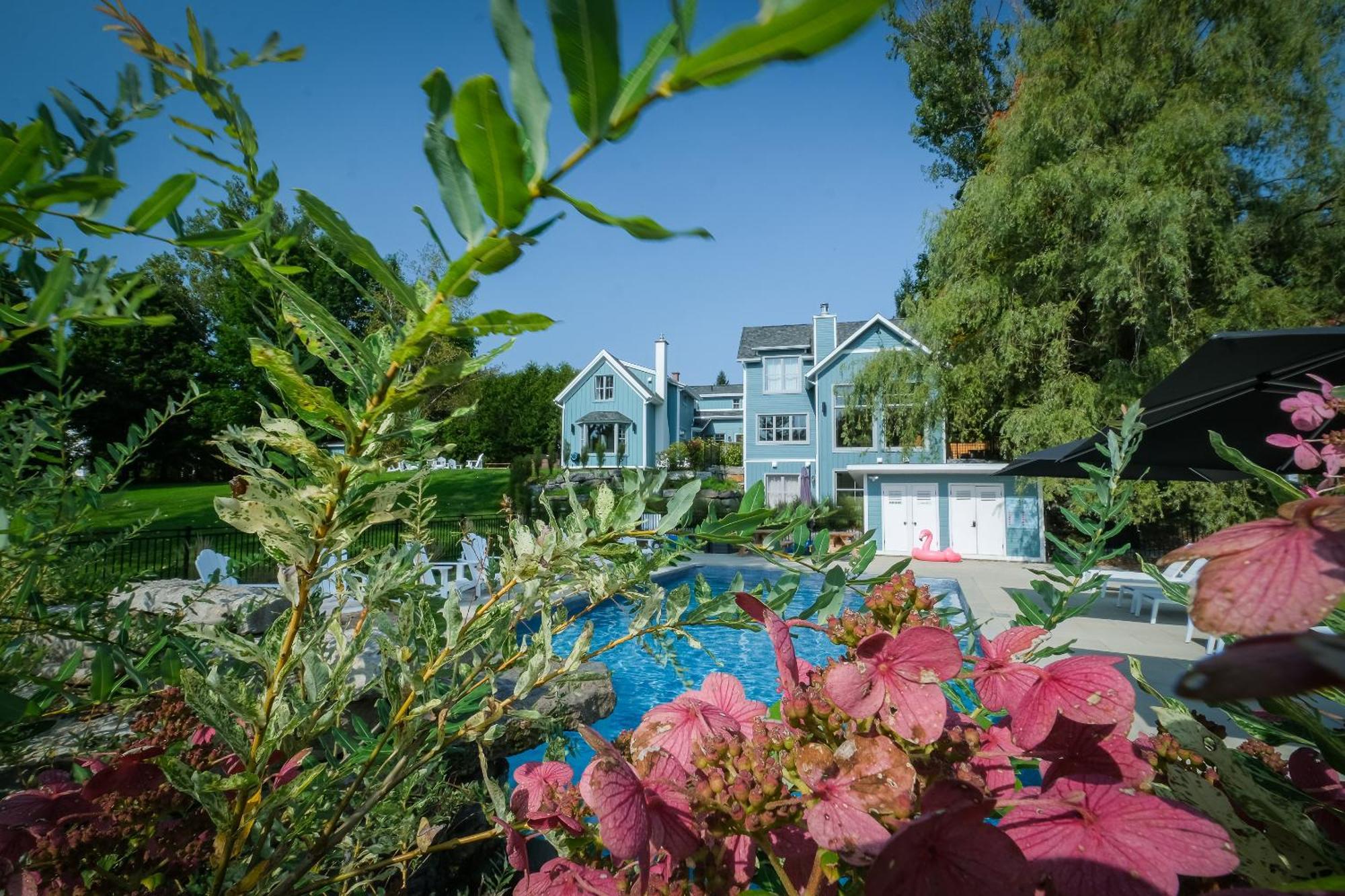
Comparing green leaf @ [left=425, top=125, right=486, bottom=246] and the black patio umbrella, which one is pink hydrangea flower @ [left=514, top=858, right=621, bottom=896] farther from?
the black patio umbrella

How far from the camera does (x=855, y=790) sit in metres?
0.57

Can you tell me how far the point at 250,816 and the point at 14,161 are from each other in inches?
28.9

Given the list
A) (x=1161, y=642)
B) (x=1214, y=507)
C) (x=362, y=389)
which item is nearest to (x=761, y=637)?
(x=1161, y=642)

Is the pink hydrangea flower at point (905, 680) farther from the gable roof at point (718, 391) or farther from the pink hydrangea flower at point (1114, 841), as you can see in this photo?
the gable roof at point (718, 391)

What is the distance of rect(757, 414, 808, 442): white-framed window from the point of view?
23547 mm

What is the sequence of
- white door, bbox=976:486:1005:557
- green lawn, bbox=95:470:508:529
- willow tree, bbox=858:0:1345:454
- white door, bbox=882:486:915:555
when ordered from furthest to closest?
1. white door, bbox=882:486:915:555
2. white door, bbox=976:486:1005:557
3. green lawn, bbox=95:470:508:529
4. willow tree, bbox=858:0:1345:454

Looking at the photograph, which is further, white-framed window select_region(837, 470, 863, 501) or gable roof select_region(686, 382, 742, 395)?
gable roof select_region(686, 382, 742, 395)

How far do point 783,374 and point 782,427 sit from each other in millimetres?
2146

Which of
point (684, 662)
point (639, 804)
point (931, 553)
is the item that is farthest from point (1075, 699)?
point (931, 553)

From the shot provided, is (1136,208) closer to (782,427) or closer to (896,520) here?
(896,520)

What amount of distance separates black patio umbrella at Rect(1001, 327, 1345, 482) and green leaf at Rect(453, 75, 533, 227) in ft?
8.22

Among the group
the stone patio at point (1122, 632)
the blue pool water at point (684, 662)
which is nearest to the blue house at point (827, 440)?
the stone patio at point (1122, 632)

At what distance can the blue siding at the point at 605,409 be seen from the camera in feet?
96.8

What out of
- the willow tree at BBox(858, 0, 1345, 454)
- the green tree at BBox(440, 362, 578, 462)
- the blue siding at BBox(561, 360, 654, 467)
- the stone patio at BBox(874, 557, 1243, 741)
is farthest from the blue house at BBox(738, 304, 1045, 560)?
the green tree at BBox(440, 362, 578, 462)
